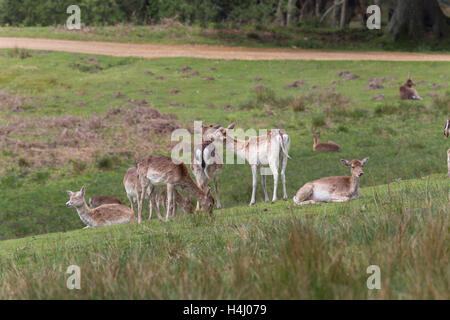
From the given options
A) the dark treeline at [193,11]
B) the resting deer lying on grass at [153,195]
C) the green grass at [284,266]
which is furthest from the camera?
the dark treeline at [193,11]

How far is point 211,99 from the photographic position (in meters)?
30.0

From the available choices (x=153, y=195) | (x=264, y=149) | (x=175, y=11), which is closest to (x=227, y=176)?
(x=264, y=149)

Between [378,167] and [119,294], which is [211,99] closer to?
[378,167]

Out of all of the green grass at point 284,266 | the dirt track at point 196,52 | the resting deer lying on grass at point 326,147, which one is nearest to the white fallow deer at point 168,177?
the green grass at point 284,266

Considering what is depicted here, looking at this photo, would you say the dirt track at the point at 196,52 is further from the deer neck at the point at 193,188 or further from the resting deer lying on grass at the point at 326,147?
the deer neck at the point at 193,188

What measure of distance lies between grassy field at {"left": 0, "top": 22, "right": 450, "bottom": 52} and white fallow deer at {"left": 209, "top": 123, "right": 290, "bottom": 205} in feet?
80.7

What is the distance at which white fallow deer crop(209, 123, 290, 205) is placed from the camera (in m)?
16.1

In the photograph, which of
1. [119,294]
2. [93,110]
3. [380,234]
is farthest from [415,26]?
[119,294]

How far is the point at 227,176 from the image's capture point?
21047mm

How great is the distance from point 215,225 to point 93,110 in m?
17.8

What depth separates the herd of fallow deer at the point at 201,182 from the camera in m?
13.9

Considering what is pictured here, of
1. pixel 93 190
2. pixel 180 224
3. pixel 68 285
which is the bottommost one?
pixel 93 190

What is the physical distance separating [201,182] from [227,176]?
552 cm

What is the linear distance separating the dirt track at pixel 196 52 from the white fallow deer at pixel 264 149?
2017cm
